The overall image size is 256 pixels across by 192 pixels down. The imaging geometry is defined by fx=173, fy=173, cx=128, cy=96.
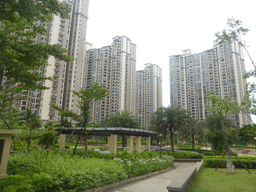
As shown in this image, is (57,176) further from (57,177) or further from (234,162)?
(234,162)

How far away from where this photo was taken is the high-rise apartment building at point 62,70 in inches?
2052

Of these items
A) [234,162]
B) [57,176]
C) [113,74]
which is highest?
[113,74]

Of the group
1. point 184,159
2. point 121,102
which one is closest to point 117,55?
point 121,102

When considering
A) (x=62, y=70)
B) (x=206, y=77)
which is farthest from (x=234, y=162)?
(x=206, y=77)

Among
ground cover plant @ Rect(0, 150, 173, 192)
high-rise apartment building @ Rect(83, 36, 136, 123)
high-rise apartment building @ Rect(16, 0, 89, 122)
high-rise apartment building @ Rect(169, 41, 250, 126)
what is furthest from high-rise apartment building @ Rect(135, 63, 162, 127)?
ground cover plant @ Rect(0, 150, 173, 192)

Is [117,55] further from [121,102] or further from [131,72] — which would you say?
[121,102]

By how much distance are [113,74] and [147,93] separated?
33.3m

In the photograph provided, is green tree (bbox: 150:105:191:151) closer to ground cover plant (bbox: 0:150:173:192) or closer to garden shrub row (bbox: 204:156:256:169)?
garden shrub row (bbox: 204:156:256:169)

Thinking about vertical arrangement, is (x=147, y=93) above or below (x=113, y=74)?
A: below

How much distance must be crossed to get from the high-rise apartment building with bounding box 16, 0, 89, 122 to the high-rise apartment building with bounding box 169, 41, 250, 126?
5433 centimetres

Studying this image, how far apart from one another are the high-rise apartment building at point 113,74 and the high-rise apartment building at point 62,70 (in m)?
26.7

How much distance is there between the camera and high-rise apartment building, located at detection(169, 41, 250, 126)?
83062 mm

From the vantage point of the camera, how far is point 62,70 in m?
56.9

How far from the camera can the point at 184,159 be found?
74.3ft
